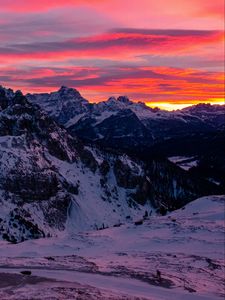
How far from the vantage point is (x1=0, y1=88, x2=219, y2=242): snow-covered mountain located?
375 ft

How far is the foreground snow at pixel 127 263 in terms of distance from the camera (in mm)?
30781

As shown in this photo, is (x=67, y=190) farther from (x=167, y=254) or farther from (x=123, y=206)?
(x=167, y=254)

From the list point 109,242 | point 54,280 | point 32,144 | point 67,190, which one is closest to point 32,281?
point 54,280

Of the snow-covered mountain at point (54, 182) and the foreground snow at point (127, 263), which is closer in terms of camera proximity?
the foreground snow at point (127, 263)

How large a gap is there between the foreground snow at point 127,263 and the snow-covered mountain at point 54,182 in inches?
1506

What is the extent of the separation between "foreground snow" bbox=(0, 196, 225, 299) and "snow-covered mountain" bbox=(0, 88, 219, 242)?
126ft

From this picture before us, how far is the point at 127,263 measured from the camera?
4353cm

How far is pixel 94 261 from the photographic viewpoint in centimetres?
4328

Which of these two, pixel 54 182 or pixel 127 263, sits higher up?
pixel 54 182

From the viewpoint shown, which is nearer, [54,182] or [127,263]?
[127,263]

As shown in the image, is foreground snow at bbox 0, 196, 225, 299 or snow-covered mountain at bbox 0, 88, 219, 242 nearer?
foreground snow at bbox 0, 196, 225, 299

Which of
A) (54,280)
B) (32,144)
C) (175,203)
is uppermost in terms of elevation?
(32,144)

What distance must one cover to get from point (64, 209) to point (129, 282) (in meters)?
90.6

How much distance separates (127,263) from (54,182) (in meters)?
89.9
